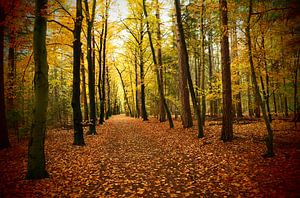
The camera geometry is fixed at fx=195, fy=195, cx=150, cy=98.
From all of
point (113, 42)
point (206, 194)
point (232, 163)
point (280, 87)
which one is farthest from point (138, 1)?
point (206, 194)

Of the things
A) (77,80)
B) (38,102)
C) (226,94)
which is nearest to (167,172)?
(38,102)

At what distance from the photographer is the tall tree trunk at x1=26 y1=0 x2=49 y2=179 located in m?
5.96

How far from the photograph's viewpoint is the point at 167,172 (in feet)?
21.1

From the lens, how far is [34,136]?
597cm

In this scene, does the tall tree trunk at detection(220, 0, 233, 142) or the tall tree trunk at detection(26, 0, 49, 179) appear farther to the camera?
the tall tree trunk at detection(220, 0, 233, 142)

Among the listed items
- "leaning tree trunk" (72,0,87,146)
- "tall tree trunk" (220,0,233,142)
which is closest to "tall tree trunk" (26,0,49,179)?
"leaning tree trunk" (72,0,87,146)

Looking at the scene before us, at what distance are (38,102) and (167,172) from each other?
464 cm

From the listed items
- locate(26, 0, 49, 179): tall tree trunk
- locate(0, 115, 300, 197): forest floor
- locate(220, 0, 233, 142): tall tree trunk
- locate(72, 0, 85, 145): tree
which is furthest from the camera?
locate(72, 0, 85, 145): tree

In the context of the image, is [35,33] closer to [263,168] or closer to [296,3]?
[263,168]

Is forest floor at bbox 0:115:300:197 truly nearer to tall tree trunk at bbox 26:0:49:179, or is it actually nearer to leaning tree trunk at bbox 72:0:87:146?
tall tree trunk at bbox 26:0:49:179

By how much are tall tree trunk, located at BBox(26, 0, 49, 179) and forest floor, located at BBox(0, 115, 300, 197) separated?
445 mm

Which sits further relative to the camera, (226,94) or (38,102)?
(226,94)

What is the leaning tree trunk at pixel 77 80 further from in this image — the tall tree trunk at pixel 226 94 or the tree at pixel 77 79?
the tall tree trunk at pixel 226 94

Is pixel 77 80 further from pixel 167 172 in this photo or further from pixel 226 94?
pixel 226 94
